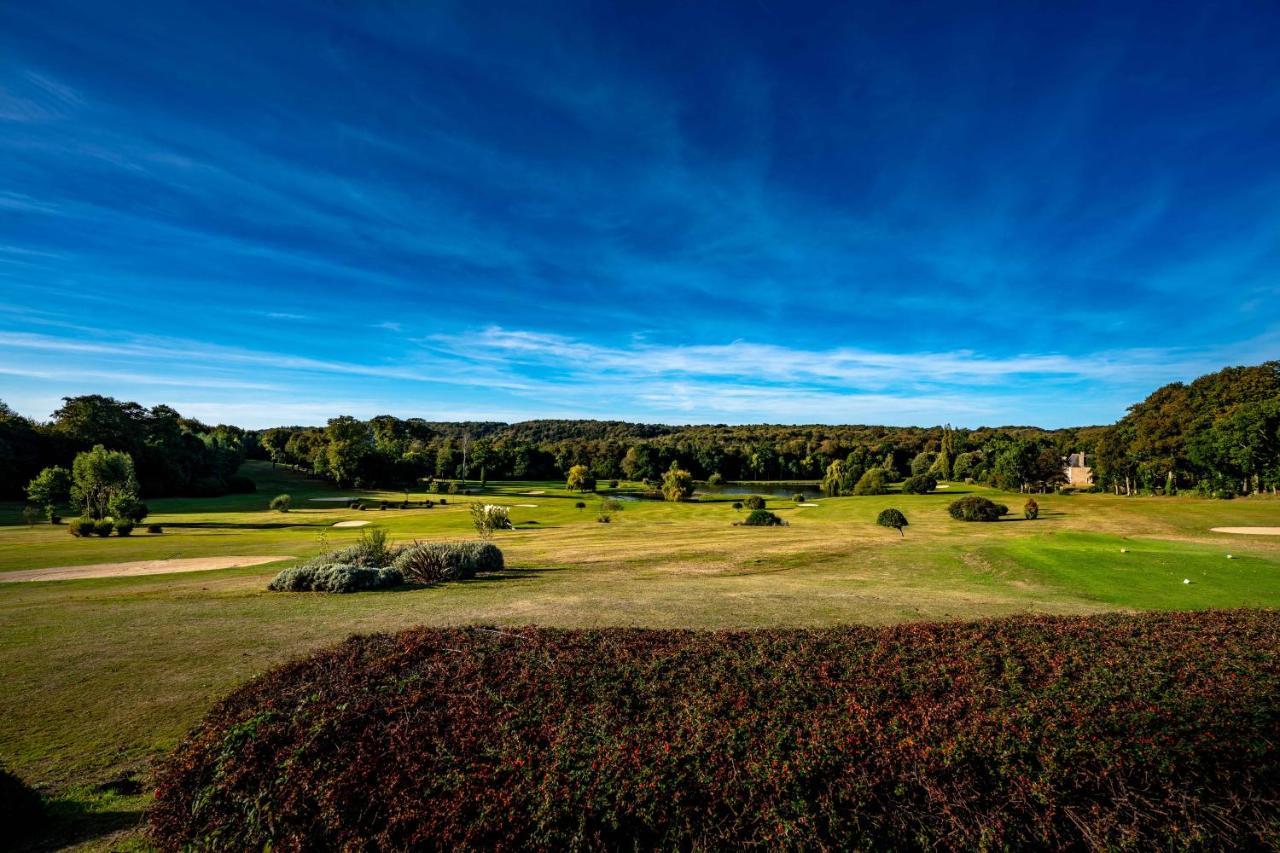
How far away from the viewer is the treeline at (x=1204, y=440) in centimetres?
5159

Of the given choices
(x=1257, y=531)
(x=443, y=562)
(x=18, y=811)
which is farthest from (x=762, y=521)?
(x=18, y=811)

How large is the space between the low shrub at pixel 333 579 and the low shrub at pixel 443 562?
850mm

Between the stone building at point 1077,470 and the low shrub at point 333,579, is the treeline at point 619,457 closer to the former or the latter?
the stone building at point 1077,470

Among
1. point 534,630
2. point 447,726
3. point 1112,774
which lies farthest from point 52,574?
point 1112,774

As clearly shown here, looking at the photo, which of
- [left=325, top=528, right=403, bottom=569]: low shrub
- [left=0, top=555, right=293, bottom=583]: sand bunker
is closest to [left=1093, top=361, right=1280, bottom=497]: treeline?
[left=325, top=528, right=403, bottom=569]: low shrub

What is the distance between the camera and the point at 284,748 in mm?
3619

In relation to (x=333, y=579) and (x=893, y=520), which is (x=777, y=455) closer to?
(x=893, y=520)

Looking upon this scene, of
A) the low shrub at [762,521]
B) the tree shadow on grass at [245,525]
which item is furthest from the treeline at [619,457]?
the tree shadow on grass at [245,525]

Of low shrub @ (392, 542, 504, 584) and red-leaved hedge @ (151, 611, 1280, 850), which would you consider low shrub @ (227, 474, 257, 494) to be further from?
red-leaved hedge @ (151, 611, 1280, 850)

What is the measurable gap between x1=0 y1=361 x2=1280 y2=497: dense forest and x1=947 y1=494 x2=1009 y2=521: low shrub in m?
32.7

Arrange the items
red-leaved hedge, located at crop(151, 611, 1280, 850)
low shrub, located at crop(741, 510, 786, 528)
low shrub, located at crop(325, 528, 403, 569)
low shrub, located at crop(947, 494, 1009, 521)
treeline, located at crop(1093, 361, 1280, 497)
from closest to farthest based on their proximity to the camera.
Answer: red-leaved hedge, located at crop(151, 611, 1280, 850)
low shrub, located at crop(325, 528, 403, 569)
low shrub, located at crop(947, 494, 1009, 521)
low shrub, located at crop(741, 510, 786, 528)
treeline, located at crop(1093, 361, 1280, 497)

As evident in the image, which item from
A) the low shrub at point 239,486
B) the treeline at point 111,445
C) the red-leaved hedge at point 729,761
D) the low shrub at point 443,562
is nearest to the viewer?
the red-leaved hedge at point 729,761

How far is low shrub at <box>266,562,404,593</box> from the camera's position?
13852mm

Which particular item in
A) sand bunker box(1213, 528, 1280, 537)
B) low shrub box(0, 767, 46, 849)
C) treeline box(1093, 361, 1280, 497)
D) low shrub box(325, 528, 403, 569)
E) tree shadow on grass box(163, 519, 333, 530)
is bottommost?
tree shadow on grass box(163, 519, 333, 530)
